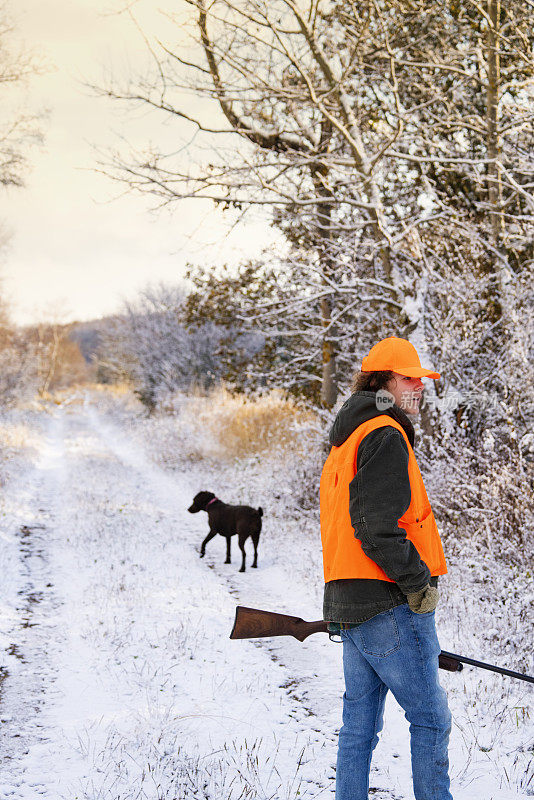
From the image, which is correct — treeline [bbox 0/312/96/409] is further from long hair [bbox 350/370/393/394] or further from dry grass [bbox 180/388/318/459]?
long hair [bbox 350/370/393/394]

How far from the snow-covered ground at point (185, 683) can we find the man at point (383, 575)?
0.90 metres

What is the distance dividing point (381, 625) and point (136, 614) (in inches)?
147

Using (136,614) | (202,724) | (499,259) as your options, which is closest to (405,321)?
(499,259)

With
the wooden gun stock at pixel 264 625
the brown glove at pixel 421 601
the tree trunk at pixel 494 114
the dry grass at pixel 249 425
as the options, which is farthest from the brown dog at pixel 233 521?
the tree trunk at pixel 494 114

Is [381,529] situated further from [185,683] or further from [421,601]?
[185,683]

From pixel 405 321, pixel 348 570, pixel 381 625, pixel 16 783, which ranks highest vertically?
pixel 405 321

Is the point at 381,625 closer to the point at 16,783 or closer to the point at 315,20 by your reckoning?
the point at 16,783

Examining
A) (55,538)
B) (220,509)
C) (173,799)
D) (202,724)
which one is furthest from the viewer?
(55,538)

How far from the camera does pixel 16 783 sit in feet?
10.0

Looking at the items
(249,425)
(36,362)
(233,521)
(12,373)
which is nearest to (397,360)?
(233,521)

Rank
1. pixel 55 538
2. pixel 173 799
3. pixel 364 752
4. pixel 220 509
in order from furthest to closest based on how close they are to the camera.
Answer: pixel 55 538
pixel 220 509
pixel 173 799
pixel 364 752

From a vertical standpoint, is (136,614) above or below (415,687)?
below

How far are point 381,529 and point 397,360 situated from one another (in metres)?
0.70

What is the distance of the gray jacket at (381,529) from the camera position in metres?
2.29
